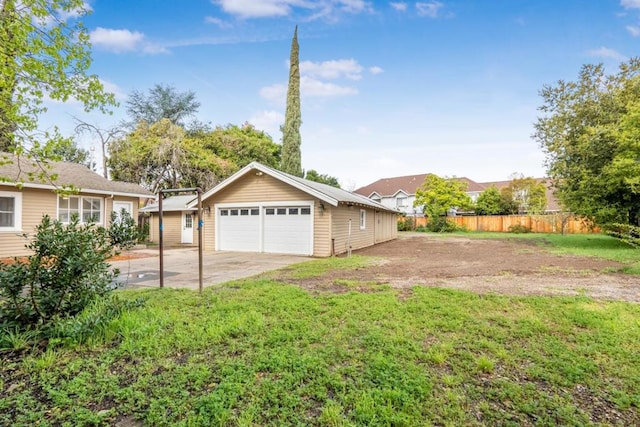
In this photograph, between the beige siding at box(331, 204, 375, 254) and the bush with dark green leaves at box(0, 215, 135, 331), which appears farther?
the beige siding at box(331, 204, 375, 254)

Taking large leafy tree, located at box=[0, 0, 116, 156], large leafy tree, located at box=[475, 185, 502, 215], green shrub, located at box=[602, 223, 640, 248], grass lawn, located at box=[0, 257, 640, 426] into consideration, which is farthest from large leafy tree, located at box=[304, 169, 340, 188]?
grass lawn, located at box=[0, 257, 640, 426]

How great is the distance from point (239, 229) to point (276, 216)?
1969 millimetres

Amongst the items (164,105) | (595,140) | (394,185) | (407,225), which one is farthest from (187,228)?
(394,185)

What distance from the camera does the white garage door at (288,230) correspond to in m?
12.3

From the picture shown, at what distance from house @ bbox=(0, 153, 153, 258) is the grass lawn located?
23.8ft

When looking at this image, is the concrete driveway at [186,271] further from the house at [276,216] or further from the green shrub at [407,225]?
the green shrub at [407,225]

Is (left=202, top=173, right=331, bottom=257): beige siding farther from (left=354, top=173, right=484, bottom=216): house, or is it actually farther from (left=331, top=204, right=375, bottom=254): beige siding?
(left=354, top=173, right=484, bottom=216): house

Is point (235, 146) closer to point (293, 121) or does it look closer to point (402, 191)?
point (293, 121)

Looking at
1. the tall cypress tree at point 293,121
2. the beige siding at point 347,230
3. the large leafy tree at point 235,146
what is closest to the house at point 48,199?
the beige siding at point 347,230

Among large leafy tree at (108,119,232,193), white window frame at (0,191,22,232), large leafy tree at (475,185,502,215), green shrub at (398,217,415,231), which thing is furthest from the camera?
green shrub at (398,217,415,231)

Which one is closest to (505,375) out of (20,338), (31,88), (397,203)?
(20,338)

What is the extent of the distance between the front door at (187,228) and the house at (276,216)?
2.99 metres

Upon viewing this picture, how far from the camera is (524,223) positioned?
2738 cm

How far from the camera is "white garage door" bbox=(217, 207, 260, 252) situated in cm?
1327
